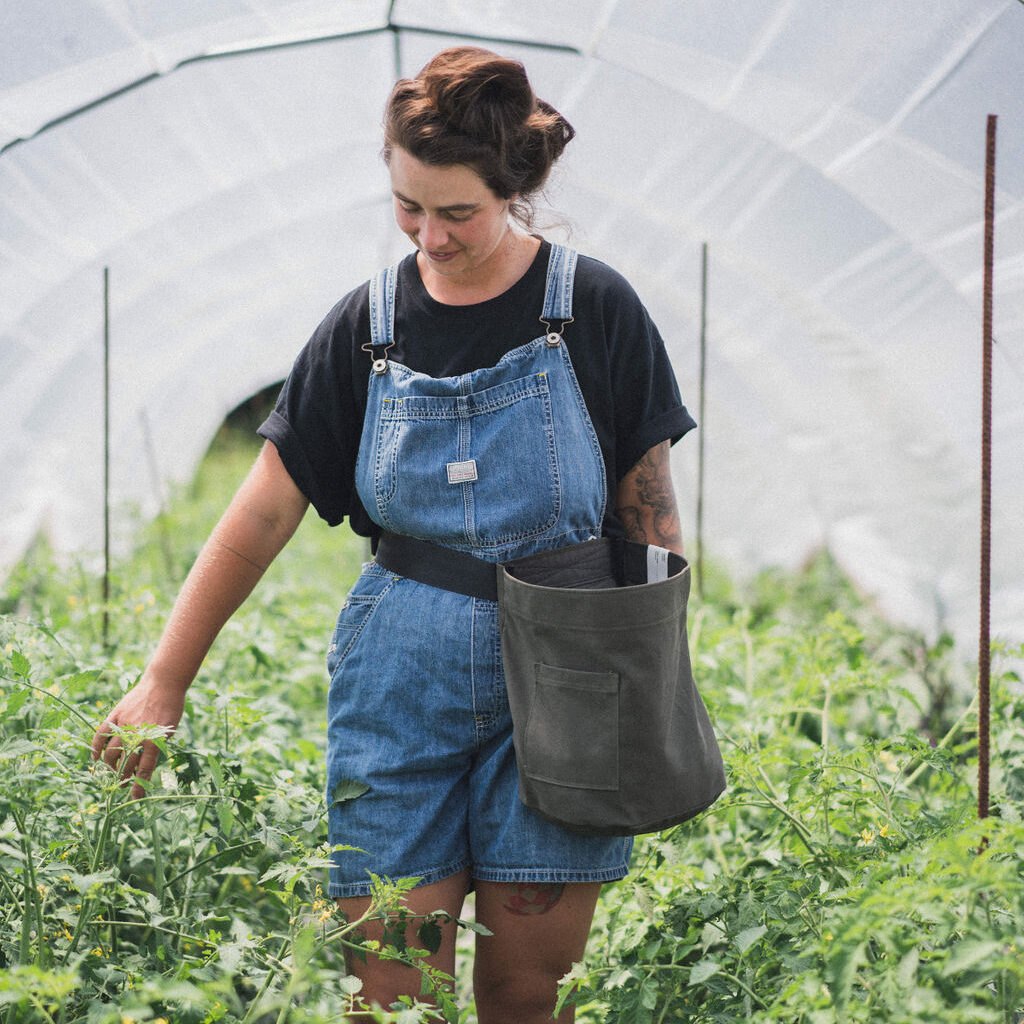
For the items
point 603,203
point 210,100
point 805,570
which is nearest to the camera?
point 210,100

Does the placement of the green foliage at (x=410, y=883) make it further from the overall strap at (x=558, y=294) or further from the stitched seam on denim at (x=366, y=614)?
the overall strap at (x=558, y=294)

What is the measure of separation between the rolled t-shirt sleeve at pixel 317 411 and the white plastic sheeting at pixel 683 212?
501 millimetres

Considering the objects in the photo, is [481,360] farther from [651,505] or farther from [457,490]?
[651,505]

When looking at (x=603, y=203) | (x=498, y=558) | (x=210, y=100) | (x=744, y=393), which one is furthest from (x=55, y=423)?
(x=498, y=558)

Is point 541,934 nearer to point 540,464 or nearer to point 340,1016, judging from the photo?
point 340,1016

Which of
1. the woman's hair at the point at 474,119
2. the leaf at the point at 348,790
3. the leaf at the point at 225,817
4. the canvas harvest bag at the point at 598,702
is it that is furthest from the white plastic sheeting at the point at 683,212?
the leaf at the point at 225,817

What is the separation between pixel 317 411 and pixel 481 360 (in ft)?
0.91

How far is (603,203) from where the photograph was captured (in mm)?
5492

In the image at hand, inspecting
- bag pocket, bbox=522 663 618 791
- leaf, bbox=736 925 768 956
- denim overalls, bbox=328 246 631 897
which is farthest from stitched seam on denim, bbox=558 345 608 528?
leaf, bbox=736 925 768 956

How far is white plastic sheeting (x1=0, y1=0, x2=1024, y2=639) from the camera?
3.25 m

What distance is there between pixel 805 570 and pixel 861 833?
14.2 ft

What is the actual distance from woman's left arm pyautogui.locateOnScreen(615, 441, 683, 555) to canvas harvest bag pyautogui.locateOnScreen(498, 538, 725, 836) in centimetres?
18

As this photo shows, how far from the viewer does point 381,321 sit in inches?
71.1

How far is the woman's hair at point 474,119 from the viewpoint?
165 centimetres
